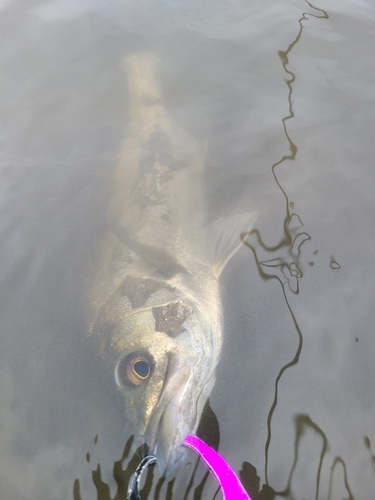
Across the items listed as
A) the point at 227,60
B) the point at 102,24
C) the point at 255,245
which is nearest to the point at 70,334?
the point at 255,245

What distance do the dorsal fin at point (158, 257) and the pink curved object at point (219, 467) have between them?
1236mm

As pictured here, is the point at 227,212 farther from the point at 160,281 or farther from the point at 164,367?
the point at 164,367

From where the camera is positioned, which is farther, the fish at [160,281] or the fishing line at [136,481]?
the fish at [160,281]

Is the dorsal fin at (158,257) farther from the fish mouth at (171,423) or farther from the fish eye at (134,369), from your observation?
the fish mouth at (171,423)

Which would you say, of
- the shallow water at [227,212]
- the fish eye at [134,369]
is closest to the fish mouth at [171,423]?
the fish eye at [134,369]

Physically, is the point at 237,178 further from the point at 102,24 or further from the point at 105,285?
the point at 102,24

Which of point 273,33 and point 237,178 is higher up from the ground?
point 273,33

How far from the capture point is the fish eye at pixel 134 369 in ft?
8.05

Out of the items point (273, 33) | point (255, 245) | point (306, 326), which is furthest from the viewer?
point (273, 33)

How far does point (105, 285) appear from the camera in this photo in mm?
3111

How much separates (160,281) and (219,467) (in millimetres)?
1318

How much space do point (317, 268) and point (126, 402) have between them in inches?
74.4

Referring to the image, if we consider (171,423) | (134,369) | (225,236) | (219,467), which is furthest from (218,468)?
(225,236)

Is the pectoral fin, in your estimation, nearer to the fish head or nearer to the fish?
the fish
